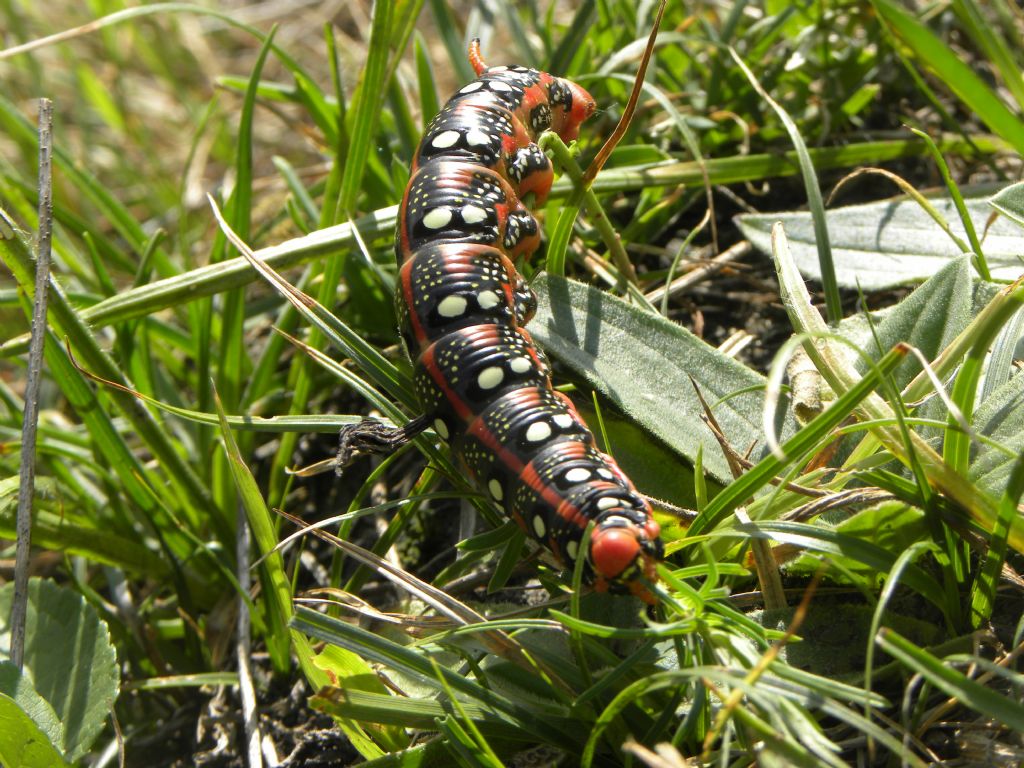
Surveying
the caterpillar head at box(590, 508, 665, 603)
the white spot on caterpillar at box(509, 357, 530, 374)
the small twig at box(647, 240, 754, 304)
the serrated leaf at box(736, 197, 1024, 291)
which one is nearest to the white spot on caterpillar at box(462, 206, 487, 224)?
the white spot on caterpillar at box(509, 357, 530, 374)

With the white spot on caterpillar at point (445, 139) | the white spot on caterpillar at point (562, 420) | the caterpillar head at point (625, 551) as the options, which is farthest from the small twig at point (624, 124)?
the caterpillar head at point (625, 551)

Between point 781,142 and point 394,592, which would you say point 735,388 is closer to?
point 394,592

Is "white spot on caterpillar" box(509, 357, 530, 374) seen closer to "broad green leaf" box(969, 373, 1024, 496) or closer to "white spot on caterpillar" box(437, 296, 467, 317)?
"white spot on caterpillar" box(437, 296, 467, 317)

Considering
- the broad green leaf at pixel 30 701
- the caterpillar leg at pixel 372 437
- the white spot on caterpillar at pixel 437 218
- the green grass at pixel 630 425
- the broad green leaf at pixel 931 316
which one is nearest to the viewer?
the green grass at pixel 630 425

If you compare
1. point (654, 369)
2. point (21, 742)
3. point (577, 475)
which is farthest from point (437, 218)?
point (21, 742)

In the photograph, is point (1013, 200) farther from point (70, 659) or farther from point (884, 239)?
point (70, 659)

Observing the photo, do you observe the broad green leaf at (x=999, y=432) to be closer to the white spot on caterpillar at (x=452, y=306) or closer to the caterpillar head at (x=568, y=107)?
the white spot on caterpillar at (x=452, y=306)
